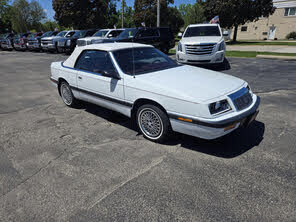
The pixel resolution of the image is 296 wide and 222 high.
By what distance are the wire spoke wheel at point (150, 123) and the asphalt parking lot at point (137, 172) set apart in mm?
185

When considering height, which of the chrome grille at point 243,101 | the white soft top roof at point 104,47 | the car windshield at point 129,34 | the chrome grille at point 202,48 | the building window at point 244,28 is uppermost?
the building window at point 244,28

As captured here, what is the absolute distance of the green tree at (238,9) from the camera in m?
27.2

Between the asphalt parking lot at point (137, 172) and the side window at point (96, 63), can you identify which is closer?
the asphalt parking lot at point (137, 172)

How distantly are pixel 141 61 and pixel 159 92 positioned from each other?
3.83 feet

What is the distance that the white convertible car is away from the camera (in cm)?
309

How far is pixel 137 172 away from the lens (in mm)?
3004

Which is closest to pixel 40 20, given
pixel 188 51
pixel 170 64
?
pixel 188 51

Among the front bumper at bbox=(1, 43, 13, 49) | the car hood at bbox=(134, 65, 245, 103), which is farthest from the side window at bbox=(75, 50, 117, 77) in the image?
the front bumper at bbox=(1, 43, 13, 49)

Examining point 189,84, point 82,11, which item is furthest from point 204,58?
point 82,11

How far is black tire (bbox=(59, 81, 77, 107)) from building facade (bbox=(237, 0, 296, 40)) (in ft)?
133

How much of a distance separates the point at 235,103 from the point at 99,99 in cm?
250

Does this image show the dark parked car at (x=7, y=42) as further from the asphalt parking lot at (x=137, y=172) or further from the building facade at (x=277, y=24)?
the building facade at (x=277, y=24)

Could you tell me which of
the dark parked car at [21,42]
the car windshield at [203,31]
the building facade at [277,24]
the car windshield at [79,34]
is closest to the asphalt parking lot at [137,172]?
the car windshield at [203,31]

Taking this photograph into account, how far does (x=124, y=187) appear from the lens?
2.72 metres
